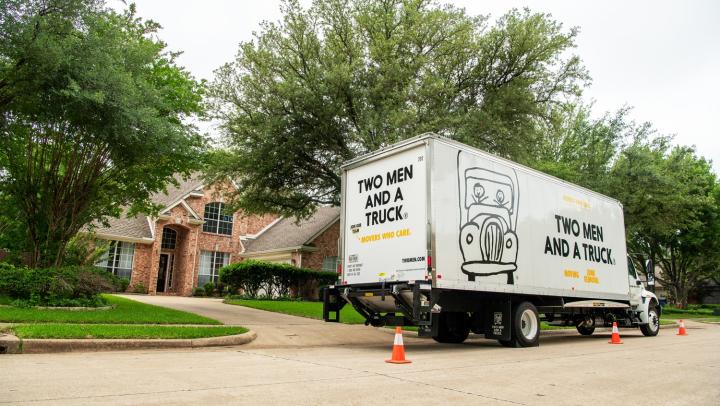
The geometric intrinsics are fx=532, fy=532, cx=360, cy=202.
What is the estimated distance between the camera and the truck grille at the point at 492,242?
10.2 metres

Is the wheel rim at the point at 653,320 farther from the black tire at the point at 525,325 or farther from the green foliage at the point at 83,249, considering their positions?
the green foliage at the point at 83,249

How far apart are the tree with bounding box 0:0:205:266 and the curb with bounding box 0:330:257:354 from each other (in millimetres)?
Result: 5191

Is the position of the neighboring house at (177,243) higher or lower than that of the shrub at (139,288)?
higher

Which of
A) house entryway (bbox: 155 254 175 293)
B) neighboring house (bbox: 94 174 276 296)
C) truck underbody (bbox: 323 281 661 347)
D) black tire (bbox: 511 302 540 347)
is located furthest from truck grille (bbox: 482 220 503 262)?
house entryway (bbox: 155 254 175 293)

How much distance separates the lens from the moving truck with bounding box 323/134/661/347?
9.49m

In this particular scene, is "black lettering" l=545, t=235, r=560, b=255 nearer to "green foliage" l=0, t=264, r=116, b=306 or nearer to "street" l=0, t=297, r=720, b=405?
"street" l=0, t=297, r=720, b=405

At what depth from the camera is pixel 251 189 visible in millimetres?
21391

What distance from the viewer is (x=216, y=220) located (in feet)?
105

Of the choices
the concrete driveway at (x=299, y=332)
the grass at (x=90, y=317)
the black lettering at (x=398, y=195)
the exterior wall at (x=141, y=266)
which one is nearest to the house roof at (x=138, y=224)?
the exterior wall at (x=141, y=266)

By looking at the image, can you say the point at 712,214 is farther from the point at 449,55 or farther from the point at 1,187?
the point at 1,187

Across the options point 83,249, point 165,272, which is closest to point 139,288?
point 165,272

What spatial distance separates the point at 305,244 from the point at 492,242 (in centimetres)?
1958

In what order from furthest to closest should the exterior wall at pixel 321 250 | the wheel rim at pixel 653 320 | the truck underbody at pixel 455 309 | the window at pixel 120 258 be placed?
the exterior wall at pixel 321 250, the window at pixel 120 258, the wheel rim at pixel 653 320, the truck underbody at pixel 455 309

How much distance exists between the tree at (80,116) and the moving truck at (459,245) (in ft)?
18.4
